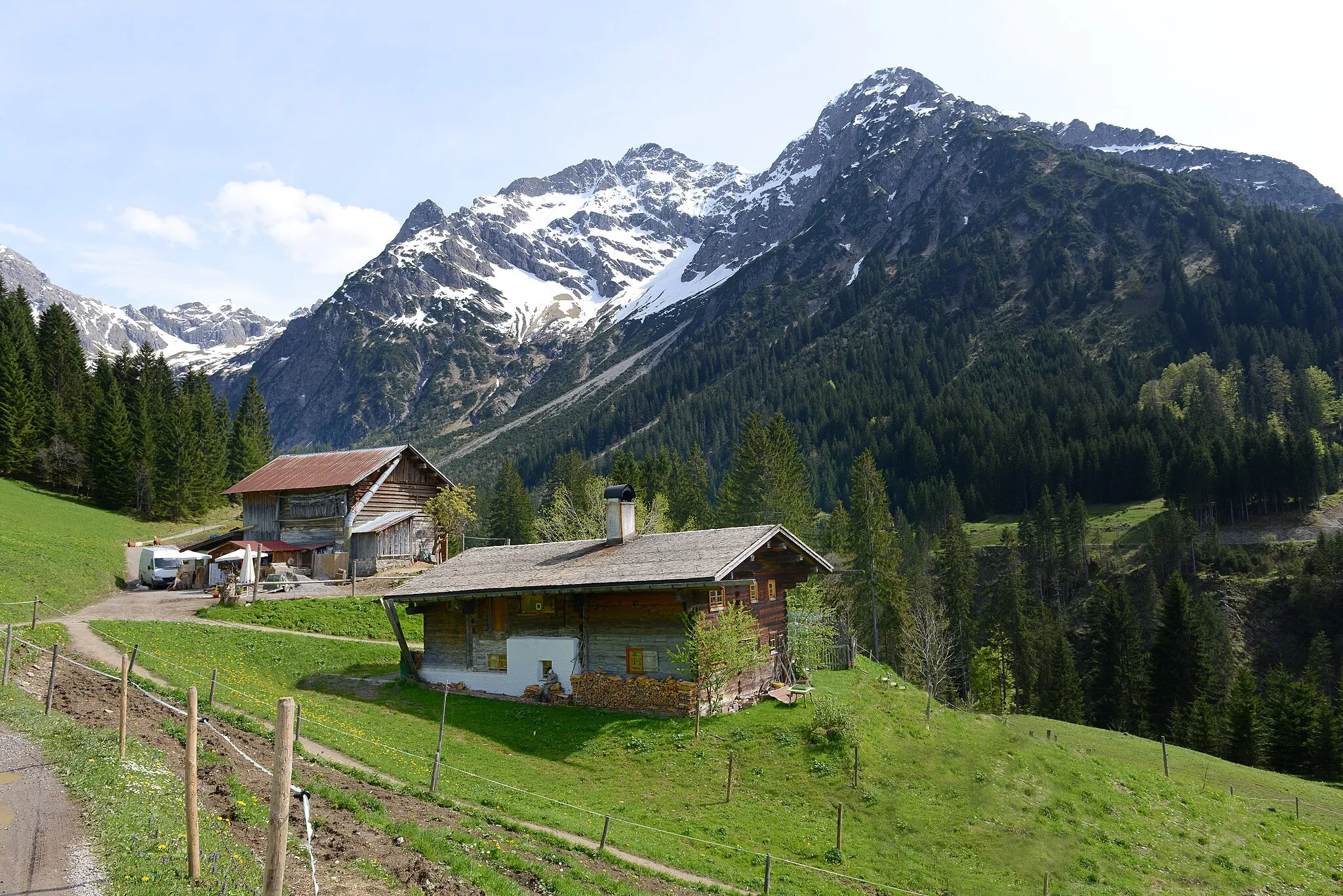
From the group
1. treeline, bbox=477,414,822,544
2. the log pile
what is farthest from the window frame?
treeline, bbox=477,414,822,544

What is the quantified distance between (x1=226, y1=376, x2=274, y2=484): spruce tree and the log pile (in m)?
74.2

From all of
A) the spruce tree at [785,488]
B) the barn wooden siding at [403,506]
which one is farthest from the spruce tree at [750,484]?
the barn wooden siding at [403,506]

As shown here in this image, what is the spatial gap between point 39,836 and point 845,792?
19.1 m

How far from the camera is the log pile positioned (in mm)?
27531

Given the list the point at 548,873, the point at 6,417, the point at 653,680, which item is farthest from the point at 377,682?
the point at 6,417

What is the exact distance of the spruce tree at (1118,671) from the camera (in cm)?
6750

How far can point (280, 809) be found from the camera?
7.71 m

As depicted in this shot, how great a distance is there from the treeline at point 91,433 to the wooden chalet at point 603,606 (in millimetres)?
50512

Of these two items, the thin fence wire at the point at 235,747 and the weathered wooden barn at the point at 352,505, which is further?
the weathered wooden barn at the point at 352,505

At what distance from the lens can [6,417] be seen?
65.9 m

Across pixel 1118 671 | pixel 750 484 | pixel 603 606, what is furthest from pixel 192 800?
pixel 1118 671

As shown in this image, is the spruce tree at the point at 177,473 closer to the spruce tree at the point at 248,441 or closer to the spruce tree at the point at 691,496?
the spruce tree at the point at 248,441

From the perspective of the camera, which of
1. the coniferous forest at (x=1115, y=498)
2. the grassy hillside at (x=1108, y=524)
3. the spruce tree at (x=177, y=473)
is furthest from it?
the grassy hillside at (x=1108, y=524)

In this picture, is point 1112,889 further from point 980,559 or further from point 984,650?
point 980,559
